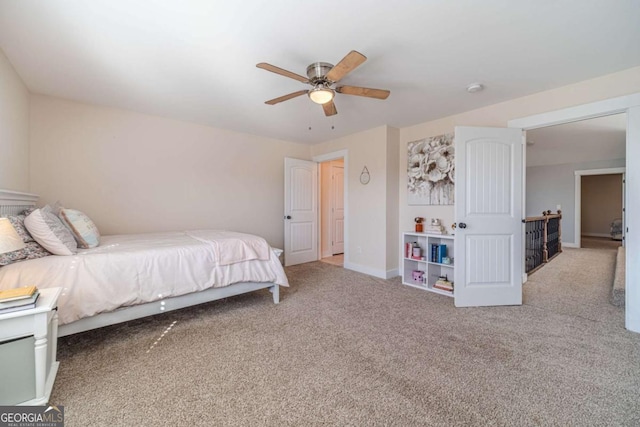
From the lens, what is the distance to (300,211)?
5000 millimetres

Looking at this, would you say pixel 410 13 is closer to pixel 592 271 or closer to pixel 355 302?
pixel 355 302

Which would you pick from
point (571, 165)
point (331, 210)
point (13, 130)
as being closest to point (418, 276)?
point (331, 210)

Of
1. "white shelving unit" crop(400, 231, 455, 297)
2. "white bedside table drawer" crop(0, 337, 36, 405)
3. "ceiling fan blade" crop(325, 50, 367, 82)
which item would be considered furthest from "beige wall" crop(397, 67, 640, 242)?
"white bedside table drawer" crop(0, 337, 36, 405)

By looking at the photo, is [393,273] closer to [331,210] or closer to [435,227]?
[435,227]

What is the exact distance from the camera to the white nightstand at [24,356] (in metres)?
1.32

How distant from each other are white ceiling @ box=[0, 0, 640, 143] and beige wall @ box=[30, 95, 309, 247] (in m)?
0.40

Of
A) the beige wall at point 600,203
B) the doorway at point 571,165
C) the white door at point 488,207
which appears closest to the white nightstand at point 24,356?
the white door at point 488,207

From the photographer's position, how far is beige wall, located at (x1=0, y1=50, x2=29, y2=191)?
86.4 inches

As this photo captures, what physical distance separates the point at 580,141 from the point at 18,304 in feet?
25.8

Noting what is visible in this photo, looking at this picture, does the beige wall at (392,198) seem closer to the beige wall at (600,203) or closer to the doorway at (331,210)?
the doorway at (331,210)

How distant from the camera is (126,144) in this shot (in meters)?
3.41

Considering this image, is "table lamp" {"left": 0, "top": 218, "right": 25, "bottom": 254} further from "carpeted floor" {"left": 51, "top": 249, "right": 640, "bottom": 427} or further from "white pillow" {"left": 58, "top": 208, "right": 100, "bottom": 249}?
"white pillow" {"left": 58, "top": 208, "right": 100, "bottom": 249}

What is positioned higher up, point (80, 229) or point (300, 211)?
point (300, 211)

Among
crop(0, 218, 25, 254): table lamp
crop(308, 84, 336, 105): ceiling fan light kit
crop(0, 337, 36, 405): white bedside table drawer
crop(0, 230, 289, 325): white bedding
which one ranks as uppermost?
crop(308, 84, 336, 105): ceiling fan light kit
